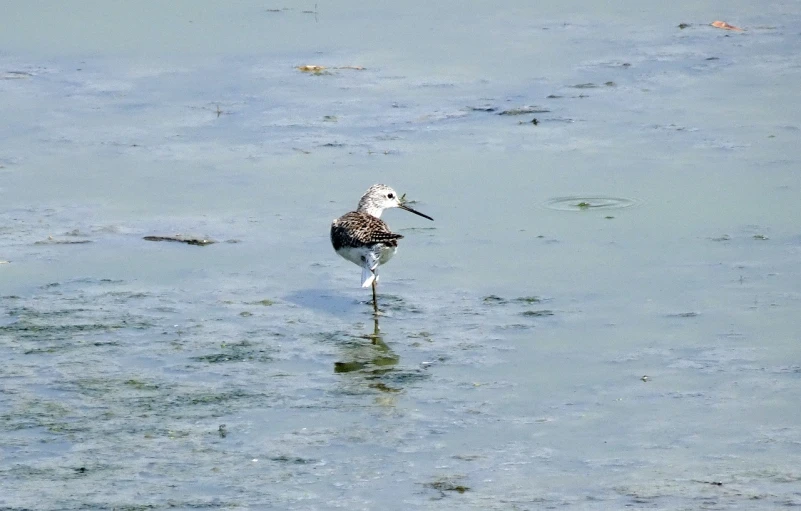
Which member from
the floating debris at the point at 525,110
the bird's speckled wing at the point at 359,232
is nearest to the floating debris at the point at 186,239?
the bird's speckled wing at the point at 359,232

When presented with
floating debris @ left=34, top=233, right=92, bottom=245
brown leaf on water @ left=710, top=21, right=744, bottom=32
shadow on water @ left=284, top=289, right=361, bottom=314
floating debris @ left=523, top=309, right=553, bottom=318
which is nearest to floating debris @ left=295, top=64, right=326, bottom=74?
brown leaf on water @ left=710, top=21, right=744, bottom=32

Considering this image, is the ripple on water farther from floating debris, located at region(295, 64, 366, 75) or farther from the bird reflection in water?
floating debris, located at region(295, 64, 366, 75)

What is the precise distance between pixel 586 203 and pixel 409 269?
185 cm

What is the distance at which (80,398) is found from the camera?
324 inches

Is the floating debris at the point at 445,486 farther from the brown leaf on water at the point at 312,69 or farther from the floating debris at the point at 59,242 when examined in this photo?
the brown leaf on water at the point at 312,69

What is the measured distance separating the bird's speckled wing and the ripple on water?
1.74 meters

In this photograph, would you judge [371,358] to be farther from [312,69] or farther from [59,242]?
[312,69]

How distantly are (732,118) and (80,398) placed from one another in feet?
24.6

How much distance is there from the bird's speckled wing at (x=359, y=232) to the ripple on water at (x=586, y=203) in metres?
1.74

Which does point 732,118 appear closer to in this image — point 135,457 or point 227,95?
point 227,95

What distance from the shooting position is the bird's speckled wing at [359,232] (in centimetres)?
989

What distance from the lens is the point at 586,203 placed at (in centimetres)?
1163

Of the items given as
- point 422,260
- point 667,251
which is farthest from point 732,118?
point 422,260

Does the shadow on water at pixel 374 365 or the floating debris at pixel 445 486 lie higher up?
the shadow on water at pixel 374 365
